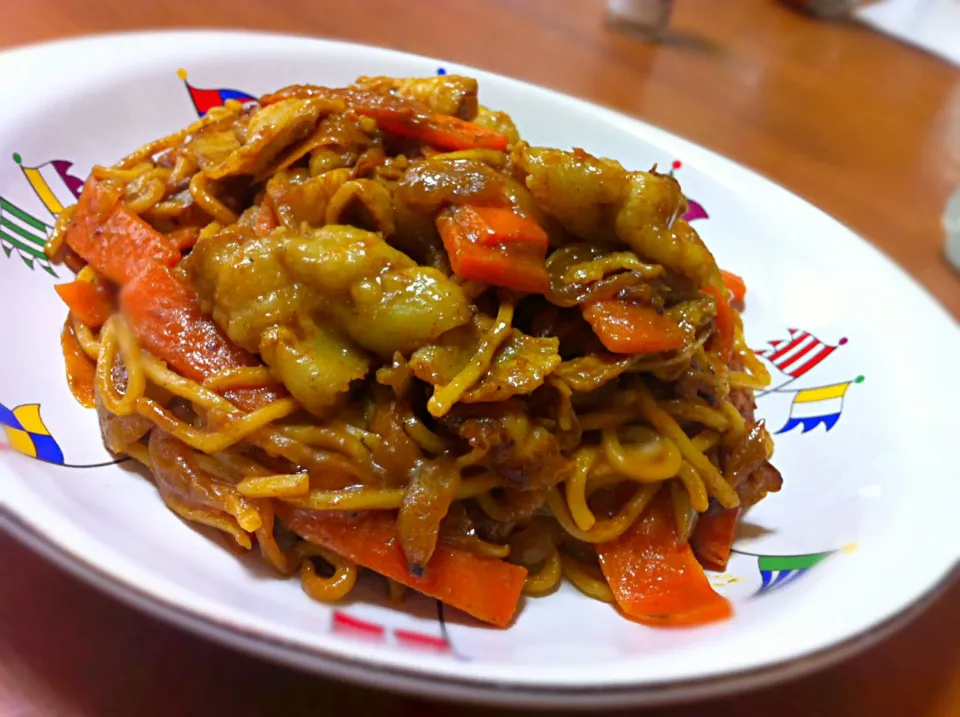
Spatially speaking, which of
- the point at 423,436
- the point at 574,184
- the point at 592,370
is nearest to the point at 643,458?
the point at 592,370

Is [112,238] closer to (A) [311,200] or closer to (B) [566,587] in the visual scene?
(A) [311,200]

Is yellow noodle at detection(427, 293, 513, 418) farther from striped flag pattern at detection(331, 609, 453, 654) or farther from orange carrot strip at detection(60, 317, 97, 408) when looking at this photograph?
orange carrot strip at detection(60, 317, 97, 408)

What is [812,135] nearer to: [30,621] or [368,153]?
[368,153]

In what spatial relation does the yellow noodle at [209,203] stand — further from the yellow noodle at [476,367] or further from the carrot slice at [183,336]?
the yellow noodle at [476,367]

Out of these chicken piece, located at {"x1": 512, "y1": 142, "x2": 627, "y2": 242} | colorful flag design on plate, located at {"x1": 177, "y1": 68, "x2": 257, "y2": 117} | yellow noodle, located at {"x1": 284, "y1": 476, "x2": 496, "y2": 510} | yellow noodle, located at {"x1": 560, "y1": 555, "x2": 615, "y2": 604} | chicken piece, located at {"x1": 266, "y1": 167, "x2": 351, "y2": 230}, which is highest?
chicken piece, located at {"x1": 512, "y1": 142, "x2": 627, "y2": 242}

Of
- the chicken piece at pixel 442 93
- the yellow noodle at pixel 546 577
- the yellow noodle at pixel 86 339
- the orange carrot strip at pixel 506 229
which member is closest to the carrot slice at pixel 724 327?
the orange carrot strip at pixel 506 229

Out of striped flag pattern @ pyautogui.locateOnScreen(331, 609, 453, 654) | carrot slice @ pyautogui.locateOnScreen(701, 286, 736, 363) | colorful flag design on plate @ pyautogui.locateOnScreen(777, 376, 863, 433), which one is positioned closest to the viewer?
striped flag pattern @ pyautogui.locateOnScreen(331, 609, 453, 654)

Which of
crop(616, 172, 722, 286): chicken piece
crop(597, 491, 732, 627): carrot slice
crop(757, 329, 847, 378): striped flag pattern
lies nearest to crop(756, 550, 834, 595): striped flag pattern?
crop(597, 491, 732, 627): carrot slice
